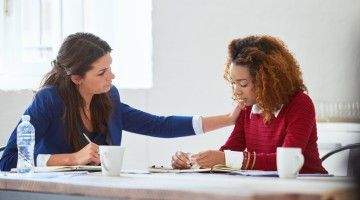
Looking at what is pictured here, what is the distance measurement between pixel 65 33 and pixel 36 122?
170cm

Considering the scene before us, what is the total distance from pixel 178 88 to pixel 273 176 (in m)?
1.89

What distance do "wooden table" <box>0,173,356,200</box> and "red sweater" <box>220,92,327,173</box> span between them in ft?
1.76

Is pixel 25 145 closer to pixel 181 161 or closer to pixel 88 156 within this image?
pixel 88 156

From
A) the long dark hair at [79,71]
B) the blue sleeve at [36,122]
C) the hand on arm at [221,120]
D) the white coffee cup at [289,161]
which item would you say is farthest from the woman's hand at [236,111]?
the white coffee cup at [289,161]

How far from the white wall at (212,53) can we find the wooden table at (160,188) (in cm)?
154

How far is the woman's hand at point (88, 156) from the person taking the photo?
7.61 feet

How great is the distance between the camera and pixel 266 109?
2.42 metres

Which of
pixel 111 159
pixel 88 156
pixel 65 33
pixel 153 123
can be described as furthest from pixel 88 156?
pixel 65 33

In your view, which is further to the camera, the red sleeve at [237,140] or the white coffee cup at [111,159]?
the red sleeve at [237,140]

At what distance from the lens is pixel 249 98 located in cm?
251

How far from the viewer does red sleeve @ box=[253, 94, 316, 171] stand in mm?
2279

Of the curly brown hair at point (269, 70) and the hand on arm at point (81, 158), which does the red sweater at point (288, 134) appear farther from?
the hand on arm at point (81, 158)

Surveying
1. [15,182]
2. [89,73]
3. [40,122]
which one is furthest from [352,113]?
[15,182]

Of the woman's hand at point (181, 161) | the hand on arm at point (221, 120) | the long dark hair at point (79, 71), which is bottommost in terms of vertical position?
the woman's hand at point (181, 161)
